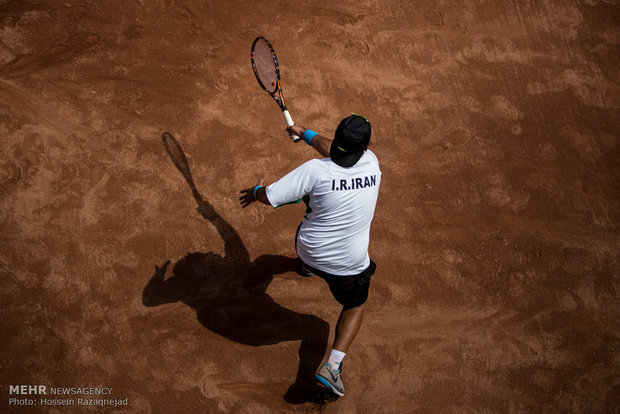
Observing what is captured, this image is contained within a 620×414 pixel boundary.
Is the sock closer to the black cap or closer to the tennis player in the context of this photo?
the tennis player

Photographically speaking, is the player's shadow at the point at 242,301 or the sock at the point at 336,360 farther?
the player's shadow at the point at 242,301

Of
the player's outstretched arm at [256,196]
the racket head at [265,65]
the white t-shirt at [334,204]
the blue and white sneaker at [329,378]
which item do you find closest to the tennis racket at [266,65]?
the racket head at [265,65]

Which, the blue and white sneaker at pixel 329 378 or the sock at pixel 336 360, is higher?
the sock at pixel 336 360

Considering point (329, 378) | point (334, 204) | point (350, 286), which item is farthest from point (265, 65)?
point (329, 378)

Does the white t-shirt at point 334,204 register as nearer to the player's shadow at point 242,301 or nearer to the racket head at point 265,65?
the player's shadow at point 242,301

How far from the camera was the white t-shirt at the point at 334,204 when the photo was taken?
294cm

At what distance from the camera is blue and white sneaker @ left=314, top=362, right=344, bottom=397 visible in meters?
3.32

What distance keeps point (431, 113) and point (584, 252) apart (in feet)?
7.71

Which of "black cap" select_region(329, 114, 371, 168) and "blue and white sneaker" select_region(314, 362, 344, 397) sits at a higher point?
"black cap" select_region(329, 114, 371, 168)

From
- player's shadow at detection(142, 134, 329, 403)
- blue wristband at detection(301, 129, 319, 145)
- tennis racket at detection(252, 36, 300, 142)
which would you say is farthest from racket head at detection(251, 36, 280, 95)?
player's shadow at detection(142, 134, 329, 403)

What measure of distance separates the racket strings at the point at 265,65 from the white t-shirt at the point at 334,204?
1.43m

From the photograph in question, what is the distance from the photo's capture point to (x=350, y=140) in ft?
9.16

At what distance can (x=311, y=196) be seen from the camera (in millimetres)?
3047

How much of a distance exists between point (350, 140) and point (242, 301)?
7.30 ft
